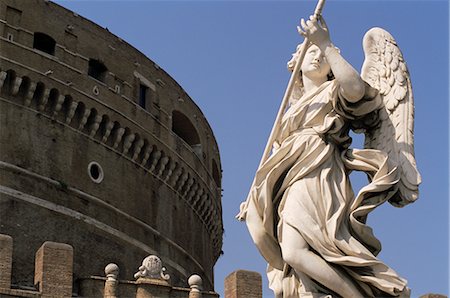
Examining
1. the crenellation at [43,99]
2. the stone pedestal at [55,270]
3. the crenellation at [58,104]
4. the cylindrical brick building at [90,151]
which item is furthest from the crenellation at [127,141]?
the stone pedestal at [55,270]

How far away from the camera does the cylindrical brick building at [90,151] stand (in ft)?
86.3

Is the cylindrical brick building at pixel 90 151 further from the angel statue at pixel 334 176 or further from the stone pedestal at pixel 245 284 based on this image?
the angel statue at pixel 334 176

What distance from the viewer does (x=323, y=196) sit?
4418 mm

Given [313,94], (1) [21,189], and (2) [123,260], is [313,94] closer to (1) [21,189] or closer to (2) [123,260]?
(1) [21,189]

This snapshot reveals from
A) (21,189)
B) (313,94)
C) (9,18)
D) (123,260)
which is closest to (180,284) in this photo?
(123,260)

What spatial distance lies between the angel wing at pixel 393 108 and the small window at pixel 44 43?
2353 centimetres

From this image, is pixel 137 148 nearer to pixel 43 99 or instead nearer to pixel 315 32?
pixel 43 99

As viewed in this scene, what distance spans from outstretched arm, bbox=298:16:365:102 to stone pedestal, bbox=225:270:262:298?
580 inches

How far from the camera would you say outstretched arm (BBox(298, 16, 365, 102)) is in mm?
4426

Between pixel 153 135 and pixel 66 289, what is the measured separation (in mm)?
10906

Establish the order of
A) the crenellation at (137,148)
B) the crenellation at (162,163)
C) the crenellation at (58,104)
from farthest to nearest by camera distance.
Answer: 1. the crenellation at (162,163)
2. the crenellation at (137,148)
3. the crenellation at (58,104)

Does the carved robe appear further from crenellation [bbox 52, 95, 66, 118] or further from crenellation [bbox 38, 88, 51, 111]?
crenellation [bbox 52, 95, 66, 118]

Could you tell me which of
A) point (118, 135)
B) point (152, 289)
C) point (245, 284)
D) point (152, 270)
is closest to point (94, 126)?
point (118, 135)

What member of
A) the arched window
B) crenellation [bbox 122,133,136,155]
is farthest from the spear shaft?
the arched window
